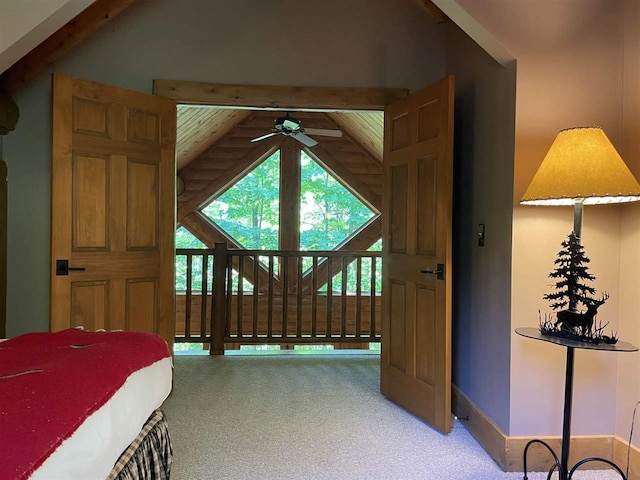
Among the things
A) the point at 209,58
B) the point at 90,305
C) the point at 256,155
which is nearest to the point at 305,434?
the point at 90,305

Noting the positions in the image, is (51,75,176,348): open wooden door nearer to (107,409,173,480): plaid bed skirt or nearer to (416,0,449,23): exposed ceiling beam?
(107,409,173,480): plaid bed skirt

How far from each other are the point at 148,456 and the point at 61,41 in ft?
8.95

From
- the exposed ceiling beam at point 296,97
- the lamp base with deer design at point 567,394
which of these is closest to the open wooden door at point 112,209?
the exposed ceiling beam at point 296,97

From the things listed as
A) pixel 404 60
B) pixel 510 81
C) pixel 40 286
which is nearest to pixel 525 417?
pixel 510 81

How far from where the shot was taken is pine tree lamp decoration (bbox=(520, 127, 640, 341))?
1609 mm

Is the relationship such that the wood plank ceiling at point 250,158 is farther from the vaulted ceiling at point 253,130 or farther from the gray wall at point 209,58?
the gray wall at point 209,58

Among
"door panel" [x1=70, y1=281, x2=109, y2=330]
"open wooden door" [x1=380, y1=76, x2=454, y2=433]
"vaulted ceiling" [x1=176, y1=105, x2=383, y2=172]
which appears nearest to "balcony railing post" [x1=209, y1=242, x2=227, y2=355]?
"door panel" [x1=70, y1=281, x2=109, y2=330]

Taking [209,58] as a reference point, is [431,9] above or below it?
above

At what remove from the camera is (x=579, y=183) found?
5.32 ft

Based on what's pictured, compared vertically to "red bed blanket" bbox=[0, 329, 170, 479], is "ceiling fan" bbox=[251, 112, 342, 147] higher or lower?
higher

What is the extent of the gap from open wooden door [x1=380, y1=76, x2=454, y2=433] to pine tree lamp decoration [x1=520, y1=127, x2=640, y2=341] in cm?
76

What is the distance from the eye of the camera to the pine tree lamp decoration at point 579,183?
5.28 feet

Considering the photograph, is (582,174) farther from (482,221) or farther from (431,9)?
(431,9)

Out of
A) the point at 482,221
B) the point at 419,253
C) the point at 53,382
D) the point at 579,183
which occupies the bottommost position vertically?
the point at 53,382
